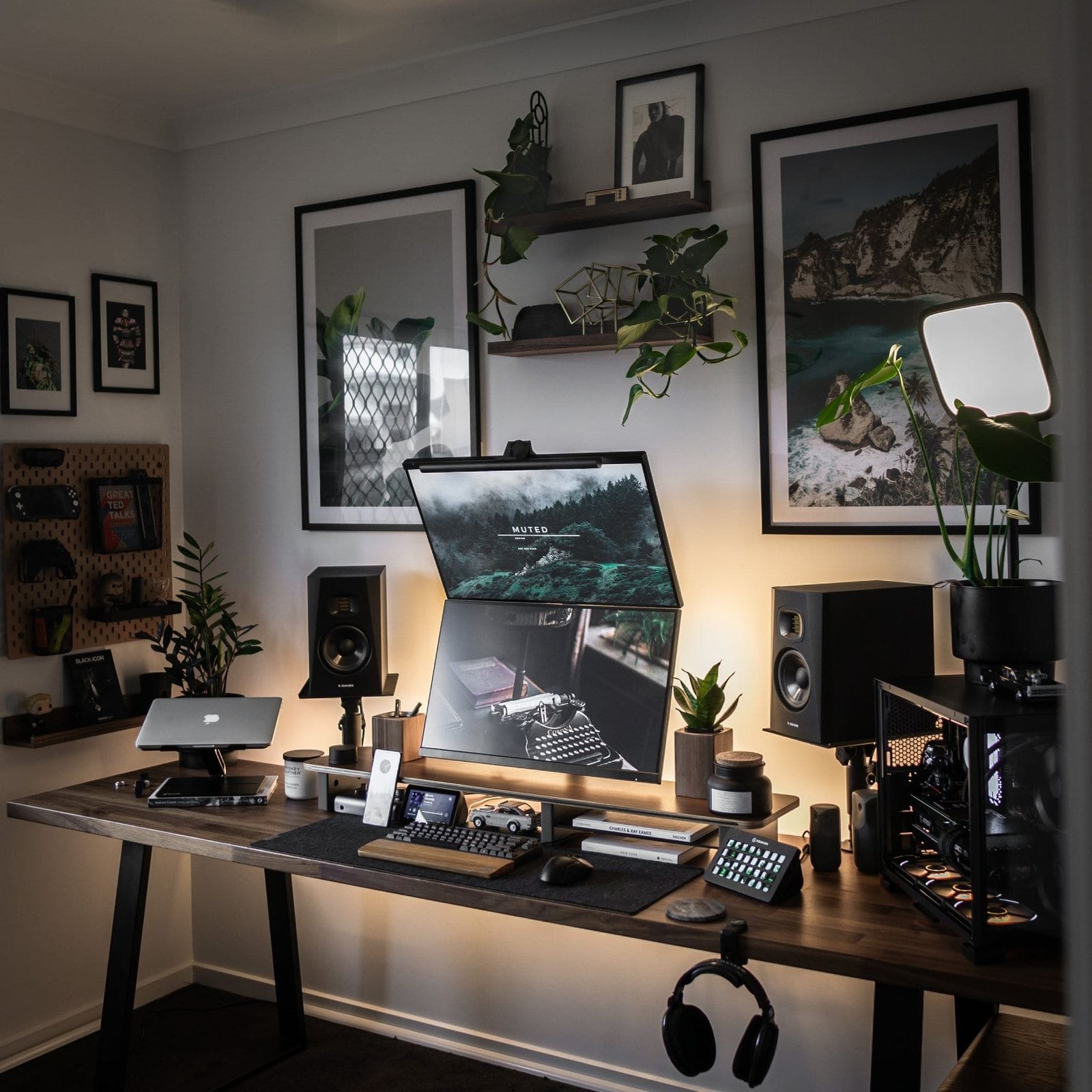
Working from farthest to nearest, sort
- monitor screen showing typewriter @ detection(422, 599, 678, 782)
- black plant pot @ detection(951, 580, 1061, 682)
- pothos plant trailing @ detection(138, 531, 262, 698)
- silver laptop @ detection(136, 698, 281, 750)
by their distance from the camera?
1. pothos plant trailing @ detection(138, 531, 262, 698)
2. silver laptop @ detection(136, 698, 281, 750)
3. monitor screen showing typewriter @ detection(422, 599, 678, 782)
4. black plant pot @ detection(951, 580, 1061, 682)

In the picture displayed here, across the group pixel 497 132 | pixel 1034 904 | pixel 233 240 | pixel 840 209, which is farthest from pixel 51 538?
pixel 1034 904

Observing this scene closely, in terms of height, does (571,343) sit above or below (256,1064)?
above

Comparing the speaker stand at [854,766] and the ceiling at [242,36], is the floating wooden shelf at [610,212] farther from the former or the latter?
the speaker stand at [854,766]

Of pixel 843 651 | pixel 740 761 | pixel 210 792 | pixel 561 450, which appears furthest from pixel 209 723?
pixel 843 651

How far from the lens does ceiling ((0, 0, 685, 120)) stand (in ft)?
8.50

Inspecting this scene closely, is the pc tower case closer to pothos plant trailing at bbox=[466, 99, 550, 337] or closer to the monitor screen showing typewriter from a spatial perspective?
the monitor screen showing typewriter

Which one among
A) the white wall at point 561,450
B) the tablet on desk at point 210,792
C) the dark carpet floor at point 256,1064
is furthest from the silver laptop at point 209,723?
the dark carpet floor at point 256,1064

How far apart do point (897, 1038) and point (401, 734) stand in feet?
4.53

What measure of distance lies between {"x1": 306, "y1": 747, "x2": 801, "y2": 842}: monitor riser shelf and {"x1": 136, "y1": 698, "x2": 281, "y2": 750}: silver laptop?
217 millimetres

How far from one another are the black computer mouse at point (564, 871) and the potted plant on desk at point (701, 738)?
0.33 m

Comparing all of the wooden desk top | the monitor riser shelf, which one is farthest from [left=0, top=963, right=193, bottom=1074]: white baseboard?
the monitor riser shelf

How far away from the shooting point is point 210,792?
2781mm

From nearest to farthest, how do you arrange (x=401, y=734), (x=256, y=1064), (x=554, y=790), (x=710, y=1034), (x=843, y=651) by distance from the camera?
(x=710, y=1034), (x=843, y=651), (x=554, y=790), (x=401, y=734), (x=256, y=1064)

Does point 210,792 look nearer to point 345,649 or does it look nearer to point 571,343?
point 345,649
